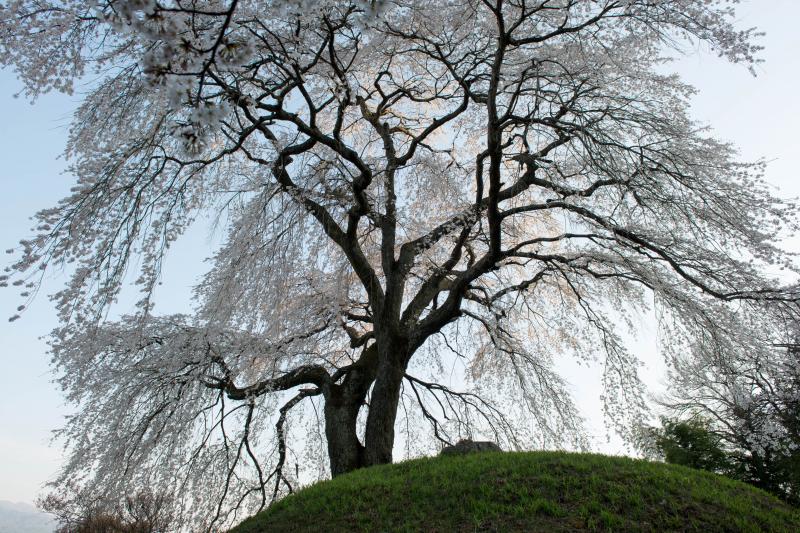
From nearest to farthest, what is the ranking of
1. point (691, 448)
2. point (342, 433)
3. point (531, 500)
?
point (531, 500) < point (342, 433) < point (691, 448)

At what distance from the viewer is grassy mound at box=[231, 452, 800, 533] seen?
4594 mm

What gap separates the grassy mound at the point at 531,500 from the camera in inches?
181

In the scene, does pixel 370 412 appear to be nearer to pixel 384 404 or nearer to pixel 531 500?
pixel 384 404

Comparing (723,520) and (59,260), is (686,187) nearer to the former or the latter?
(723,520)

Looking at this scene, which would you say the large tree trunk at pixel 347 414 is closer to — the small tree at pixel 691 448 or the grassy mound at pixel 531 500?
the grassy mound at pixel 531 500

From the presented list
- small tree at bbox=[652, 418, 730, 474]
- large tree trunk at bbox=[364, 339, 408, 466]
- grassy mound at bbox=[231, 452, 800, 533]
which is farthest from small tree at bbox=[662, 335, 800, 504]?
large tree trunk at bbox=[364, 339, 408, 466]

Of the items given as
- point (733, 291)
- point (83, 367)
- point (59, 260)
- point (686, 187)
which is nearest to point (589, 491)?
point (733, 291)

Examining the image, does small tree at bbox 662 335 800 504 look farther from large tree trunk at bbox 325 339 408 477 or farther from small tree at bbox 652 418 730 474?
→ large tree trunk at bbox 325 339 408 477

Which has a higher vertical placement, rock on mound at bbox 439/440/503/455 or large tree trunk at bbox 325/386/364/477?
large tree trunk at bbox 325/386/364/477

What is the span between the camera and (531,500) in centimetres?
488

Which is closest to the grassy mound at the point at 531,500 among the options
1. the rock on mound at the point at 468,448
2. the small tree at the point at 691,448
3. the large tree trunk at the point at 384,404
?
the rock on mound at the point at 468,448

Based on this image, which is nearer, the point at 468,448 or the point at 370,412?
the point at 468,448

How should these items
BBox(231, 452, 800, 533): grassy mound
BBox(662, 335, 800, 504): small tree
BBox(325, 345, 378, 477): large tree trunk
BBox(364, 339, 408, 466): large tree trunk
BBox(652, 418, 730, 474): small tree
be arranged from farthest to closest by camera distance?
BBox(652, 418, 730, 474): small tree → BBox(325, 345, 378, 477): large tree trunk → BBox(364, 339, 408, 466): large tree trunk → BBox(662, 335, 800, 504): small tree → BBox(231, 452, 800, 533): grassy mound

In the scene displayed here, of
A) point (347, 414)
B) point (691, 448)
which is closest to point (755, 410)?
point (691, 448)
